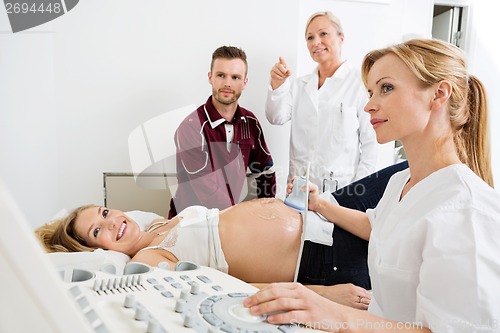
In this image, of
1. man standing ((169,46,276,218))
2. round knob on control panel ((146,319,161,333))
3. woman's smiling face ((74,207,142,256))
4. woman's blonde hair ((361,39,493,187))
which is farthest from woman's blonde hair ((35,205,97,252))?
woman's blonde hair ((361,39,493,187))

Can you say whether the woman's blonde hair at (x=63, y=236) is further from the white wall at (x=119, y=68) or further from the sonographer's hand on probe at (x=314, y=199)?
the sonographer's hand on probe at (x=314, y=199)

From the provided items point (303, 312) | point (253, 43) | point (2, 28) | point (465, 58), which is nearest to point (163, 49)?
point (253, 43)

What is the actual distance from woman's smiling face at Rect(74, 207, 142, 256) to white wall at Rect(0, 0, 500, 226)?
0.53 metres

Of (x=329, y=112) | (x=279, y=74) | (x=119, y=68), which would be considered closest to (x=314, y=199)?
(x=329, y=112)

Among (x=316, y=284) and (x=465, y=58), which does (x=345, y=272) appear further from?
(x=465, y=58)

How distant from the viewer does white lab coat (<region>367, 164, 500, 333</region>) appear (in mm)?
611

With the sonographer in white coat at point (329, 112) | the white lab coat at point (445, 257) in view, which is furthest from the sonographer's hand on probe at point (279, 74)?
the white lab coat at point (445, 257)

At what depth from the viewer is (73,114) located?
1875 millimetres

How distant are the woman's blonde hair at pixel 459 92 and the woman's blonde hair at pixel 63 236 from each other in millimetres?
969

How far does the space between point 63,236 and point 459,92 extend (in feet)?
3.50

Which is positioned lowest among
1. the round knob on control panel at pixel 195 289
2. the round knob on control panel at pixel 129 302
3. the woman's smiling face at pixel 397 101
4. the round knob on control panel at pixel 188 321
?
the round knob on control panel at pixel 195 289

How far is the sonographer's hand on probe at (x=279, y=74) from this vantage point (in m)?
1.92

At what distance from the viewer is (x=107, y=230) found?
119 cm

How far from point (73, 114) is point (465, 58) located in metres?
1.64
